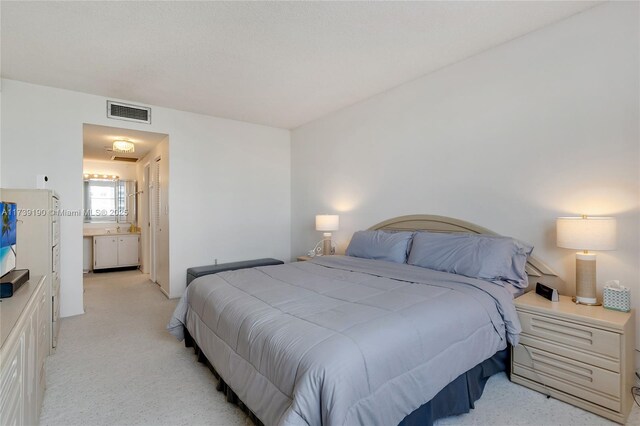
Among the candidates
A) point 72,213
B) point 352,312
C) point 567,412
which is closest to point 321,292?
point 352,312

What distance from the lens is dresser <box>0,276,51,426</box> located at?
1.04 m

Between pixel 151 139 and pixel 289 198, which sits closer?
pixel 151 139

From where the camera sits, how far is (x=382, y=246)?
3.26 m

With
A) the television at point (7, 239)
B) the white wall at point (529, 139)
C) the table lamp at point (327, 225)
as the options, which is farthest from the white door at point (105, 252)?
the white wall at point (529, 139)

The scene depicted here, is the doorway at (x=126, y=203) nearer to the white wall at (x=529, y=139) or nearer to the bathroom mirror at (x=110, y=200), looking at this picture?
the bathroom mirror at (x=110, y=200)

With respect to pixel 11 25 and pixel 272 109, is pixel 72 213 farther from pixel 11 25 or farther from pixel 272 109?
pixel 272 109

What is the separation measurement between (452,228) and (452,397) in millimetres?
1678

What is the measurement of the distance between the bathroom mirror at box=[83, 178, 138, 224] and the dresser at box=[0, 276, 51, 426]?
18.2 ft

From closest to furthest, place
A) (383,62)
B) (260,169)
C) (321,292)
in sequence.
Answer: (321,292) → (383,62) → (260,169)

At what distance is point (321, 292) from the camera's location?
2.14 metres

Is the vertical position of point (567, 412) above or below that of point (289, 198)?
below

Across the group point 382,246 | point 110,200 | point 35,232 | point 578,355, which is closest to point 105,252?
point 110,200

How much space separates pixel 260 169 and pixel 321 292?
344cm

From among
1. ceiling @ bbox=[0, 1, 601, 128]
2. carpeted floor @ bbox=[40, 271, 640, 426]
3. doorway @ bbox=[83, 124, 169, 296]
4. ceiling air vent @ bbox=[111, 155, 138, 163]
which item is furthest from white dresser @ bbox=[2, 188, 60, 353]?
ceiling air vent @ bbox=[111, 155, 138, 163]
